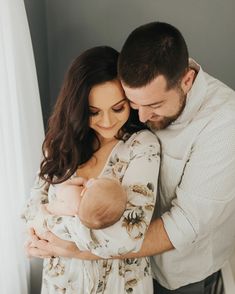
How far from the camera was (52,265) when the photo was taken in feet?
4.35

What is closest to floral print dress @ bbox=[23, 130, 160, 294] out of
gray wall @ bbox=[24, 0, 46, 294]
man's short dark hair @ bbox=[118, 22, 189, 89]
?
man's short dark hair @ bbox=[118, 22, 189, 89]

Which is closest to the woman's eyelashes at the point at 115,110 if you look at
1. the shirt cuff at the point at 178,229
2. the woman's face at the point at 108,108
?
the woman's face at the point at 108,108

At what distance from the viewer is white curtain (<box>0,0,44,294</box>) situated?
130 cm

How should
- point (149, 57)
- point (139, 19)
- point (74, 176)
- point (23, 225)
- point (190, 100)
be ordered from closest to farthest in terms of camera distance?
point (149, 57) → point (190, 100) → point (74, 176) → point (23, 225) → point (139, 19)

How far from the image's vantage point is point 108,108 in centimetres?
120

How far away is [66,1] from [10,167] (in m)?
0.89

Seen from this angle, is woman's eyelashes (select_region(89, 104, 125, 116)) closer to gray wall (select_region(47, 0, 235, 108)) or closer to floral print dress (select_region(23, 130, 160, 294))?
floral print dress (select_region(23, 130, 160, 294))

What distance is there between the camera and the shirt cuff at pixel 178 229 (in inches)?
46.9

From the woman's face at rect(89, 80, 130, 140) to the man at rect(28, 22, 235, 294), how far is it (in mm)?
49

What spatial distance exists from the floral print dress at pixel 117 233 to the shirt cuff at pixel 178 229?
95 millimetres

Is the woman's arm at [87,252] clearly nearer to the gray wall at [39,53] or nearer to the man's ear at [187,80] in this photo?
the man's ear at [187,80]

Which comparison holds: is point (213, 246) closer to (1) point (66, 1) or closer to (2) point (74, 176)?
(2) point (74, 176)

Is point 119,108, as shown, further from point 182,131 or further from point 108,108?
point 182,131

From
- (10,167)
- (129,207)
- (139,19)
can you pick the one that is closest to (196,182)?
(129,207)
